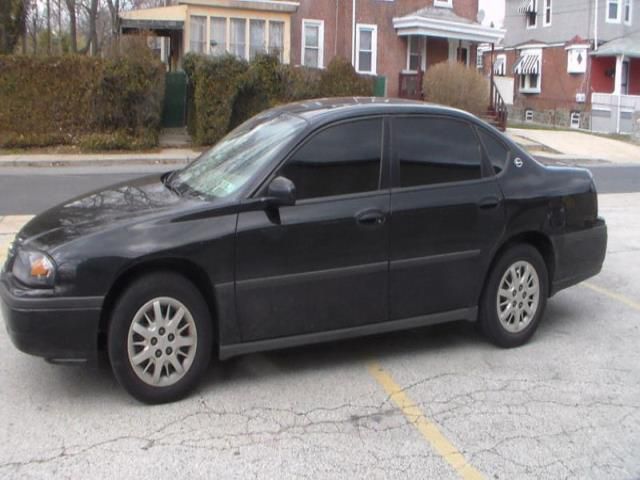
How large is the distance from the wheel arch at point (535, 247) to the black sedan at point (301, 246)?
0.02 meters

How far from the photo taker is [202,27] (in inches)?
1026

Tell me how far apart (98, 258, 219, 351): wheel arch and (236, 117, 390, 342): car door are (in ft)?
0.59

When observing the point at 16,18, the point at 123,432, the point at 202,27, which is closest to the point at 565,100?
the point at 202,27

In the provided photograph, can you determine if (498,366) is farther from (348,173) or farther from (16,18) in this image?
(16,18)

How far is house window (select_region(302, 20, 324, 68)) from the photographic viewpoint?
28.2 metres

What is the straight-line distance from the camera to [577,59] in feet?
121

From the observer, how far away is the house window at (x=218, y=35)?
86.0ft

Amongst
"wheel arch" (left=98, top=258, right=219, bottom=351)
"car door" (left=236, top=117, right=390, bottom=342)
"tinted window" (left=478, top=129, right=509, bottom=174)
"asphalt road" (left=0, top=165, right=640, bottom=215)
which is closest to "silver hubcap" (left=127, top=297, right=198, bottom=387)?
"wheel arch" (left=98, top=258, right=219, bottom=351)

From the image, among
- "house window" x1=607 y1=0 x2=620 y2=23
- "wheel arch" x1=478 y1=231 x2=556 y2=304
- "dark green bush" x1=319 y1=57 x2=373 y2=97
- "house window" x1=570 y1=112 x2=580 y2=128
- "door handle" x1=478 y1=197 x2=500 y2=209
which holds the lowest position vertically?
"wheel arch" x1=478 y1=231 x2=556 y2=304

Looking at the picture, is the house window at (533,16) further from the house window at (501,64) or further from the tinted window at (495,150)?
the tinted window at (495,150)

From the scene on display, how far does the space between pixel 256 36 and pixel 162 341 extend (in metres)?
23.7

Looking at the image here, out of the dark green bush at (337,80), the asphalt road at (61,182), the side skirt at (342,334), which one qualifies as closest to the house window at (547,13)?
the dark green bush at (337,80)

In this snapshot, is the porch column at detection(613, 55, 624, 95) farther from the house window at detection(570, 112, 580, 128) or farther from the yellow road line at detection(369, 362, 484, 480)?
the yellow road line at detection(369, 362, 484, 480)

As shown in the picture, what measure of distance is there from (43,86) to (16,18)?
422 centimetres
